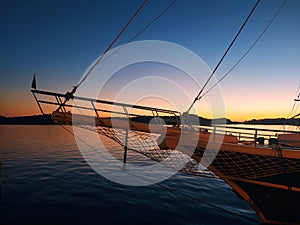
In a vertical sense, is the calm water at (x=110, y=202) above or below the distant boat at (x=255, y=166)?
below

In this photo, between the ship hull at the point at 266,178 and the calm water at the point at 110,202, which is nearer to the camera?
the ship hull at the point at 266,178

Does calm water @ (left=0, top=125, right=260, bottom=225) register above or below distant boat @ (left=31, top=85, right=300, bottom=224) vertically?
below

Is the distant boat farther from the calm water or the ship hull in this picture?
the calm water

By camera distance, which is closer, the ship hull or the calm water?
the ship hull

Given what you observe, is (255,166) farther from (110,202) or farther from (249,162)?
(110,202)

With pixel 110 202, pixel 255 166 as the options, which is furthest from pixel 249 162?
pixel 110 202

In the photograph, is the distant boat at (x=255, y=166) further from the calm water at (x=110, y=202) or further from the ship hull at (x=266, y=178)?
the calm water at (x=110, y=202)

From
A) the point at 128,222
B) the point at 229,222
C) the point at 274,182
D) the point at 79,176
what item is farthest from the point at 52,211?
the point at 274,182

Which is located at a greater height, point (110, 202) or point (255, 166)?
point (255, 166)

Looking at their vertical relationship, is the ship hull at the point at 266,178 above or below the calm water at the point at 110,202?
above

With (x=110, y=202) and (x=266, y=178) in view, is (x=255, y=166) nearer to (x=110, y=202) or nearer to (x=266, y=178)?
(x=266, y=178)

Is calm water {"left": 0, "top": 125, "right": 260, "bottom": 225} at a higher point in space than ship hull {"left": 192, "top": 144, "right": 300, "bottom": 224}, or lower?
lower

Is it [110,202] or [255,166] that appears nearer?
[255,166]

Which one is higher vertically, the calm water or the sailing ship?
the sailing ship
